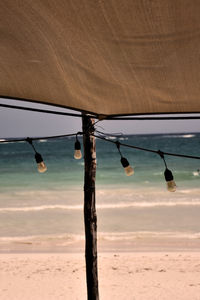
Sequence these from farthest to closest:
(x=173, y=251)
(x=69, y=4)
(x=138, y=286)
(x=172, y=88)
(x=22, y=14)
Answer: (x=173, y=251) < (x=138, y=286) < (x=172, y=88) < (x=22, y=14) < (x=69, y=4)

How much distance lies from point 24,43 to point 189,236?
9.06m

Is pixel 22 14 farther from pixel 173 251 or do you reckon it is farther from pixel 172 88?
pixel 173 251

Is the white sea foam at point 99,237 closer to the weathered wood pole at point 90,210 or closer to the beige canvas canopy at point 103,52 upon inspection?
the weathered wood pole at point 90,210

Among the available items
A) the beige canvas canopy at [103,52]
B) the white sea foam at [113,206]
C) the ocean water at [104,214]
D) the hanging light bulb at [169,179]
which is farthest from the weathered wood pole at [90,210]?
the white sea foam at [113,206]

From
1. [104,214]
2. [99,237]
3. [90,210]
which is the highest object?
[104,214]

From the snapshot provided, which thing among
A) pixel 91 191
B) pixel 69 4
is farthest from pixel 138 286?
pixel 69 4

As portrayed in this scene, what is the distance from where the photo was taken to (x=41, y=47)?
170cm

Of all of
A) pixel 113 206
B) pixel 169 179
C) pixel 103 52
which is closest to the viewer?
pixel 103 52

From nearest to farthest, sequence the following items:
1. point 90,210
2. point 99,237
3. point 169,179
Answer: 1. point 169,179
2. point 90,210
3. point 99,237

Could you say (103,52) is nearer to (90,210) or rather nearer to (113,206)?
(90,210)

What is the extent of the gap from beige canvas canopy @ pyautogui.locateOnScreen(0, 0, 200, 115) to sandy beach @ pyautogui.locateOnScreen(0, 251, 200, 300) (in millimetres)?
4014

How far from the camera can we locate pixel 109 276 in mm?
6609

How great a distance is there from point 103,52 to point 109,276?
218 inches

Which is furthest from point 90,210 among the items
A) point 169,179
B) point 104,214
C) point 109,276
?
point 104,214
